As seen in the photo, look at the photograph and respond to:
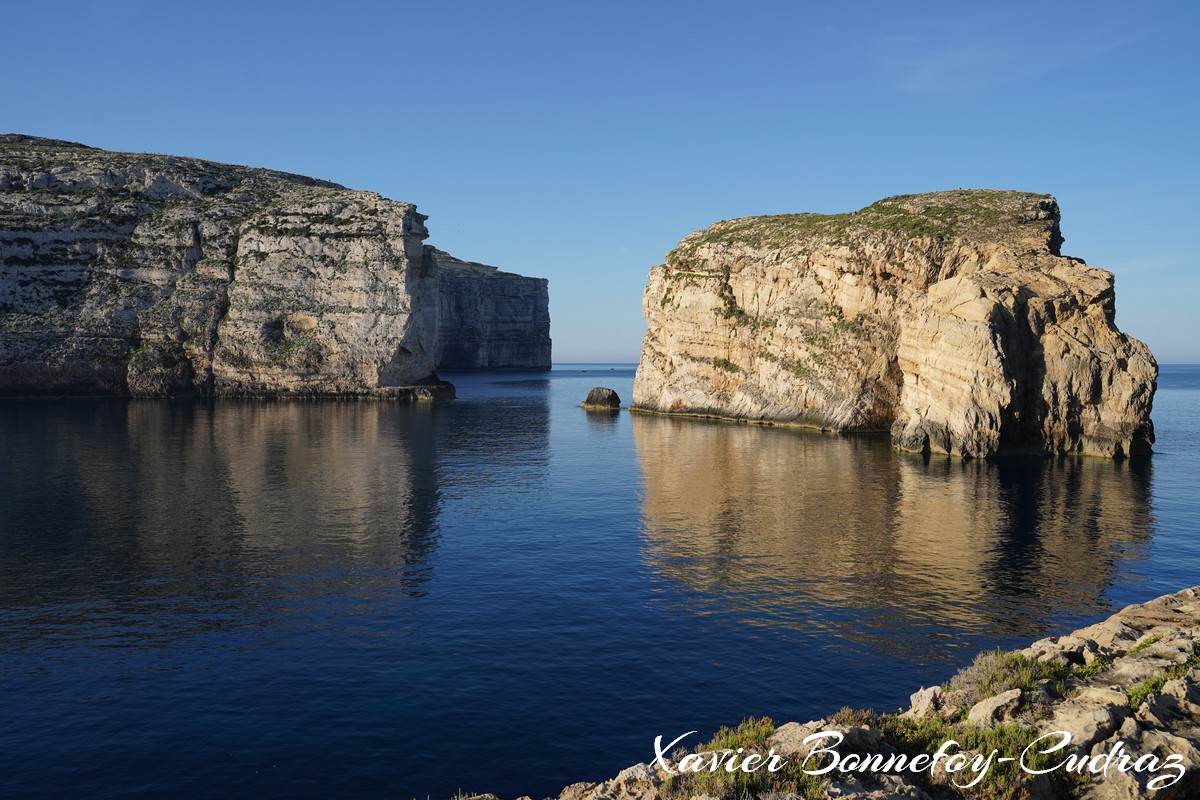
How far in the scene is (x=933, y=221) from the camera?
94750 millimetres

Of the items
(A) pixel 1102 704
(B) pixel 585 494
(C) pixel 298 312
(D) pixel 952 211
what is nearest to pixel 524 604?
(A) pixel 1102 704

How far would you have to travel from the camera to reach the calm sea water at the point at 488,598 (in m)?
22.8

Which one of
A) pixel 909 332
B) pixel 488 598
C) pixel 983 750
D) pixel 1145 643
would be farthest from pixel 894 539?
pixel 909 332

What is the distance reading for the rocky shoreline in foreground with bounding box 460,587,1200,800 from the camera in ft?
52.3

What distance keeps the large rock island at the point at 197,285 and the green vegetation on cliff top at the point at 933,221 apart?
6020cm

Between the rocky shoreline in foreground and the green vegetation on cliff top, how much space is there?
77444 millimetres

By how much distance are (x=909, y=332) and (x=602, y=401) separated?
60991 millimetres

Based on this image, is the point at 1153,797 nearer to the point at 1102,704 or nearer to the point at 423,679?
the point at 1102,704

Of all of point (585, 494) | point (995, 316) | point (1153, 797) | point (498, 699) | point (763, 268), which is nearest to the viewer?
point (1153, 797)

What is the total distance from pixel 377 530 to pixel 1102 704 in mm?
37901

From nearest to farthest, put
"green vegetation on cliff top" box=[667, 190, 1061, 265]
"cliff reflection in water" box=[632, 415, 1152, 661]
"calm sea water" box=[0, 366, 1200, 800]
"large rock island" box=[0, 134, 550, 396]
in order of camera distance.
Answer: "calm sea water" box=[0, 366, 1200, 800]
"cliff reflection in water" box=[632, 415, 1152, 661]
"green vegetation on cliff top" box=[667, 190, 1061, 265]
"large rock island" box=[0, 134, 550, 396]

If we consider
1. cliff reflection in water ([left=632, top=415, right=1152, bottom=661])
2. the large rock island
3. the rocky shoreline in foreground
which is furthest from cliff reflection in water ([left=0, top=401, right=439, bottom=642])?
the large rock island

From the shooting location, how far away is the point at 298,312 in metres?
140

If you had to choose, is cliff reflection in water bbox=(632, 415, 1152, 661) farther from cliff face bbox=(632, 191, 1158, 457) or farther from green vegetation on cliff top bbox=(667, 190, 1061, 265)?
green vegetation on cliff top bbox=(667, 190, 1061, 265)
